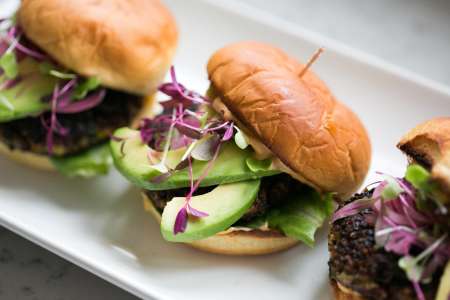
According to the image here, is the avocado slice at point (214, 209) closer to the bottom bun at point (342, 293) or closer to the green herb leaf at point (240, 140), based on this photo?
the green herb leaf at point (240, 140)

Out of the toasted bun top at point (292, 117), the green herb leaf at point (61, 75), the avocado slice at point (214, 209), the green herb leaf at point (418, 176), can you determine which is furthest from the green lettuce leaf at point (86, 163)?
the green herb leaf at point (418, 176)

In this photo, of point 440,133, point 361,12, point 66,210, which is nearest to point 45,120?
point 66,210

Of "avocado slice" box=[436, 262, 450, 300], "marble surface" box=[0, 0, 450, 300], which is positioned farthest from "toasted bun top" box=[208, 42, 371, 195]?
"marble surface" box=[0, 0, 450, 300]

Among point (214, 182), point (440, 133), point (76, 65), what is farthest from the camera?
point (76, 65)

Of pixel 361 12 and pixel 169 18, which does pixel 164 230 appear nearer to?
pixel 169 18

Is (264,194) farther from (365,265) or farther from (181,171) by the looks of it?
(365,265)

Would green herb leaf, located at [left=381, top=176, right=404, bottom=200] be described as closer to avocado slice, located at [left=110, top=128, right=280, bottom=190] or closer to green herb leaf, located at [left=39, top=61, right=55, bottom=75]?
avocado slice, located at [left=110, top=128, right=280, bottom=190]
